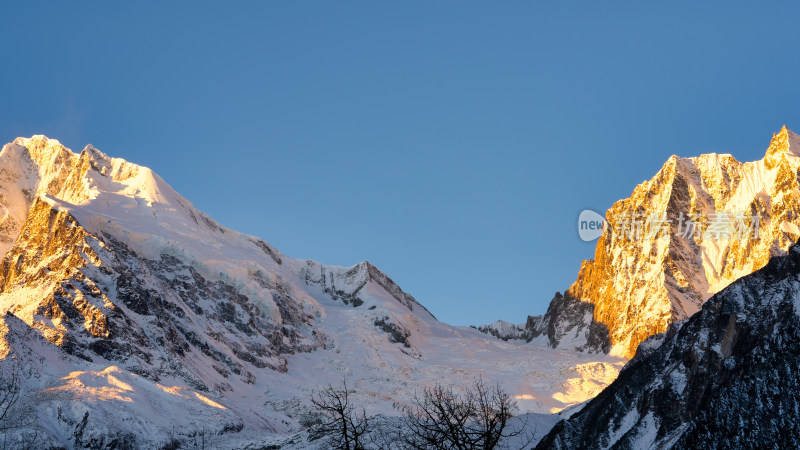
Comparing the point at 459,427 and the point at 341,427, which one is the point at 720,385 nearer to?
the point at 459,427

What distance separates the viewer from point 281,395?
190m

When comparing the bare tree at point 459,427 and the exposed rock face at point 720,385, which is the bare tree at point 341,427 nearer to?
the bare tree at point 459,427

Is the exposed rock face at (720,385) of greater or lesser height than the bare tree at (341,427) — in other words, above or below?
above

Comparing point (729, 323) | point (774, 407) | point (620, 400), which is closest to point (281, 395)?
point (620, 400)

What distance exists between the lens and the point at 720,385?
3137 inches

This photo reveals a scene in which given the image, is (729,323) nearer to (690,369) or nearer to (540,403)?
(690,369)

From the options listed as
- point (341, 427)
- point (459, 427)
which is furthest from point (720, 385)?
point (341, 427)

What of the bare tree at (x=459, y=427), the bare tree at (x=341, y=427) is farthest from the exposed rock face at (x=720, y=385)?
the bare tree at (x=341, y=427)

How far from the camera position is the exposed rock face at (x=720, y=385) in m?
71.9

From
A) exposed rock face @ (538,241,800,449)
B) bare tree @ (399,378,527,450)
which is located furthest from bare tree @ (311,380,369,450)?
exposed rock face @ (538,241,800,449)

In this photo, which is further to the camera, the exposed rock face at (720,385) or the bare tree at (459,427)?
the exposed rock face at (720,385)

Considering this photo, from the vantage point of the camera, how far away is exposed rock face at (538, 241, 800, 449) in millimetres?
71875

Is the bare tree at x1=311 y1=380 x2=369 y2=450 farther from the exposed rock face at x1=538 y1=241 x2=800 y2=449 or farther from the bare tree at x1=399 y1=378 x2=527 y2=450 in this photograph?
the exposed rock face at x1=538 y1=241 x2=800 y2=449

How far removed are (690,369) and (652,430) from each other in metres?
7.51
